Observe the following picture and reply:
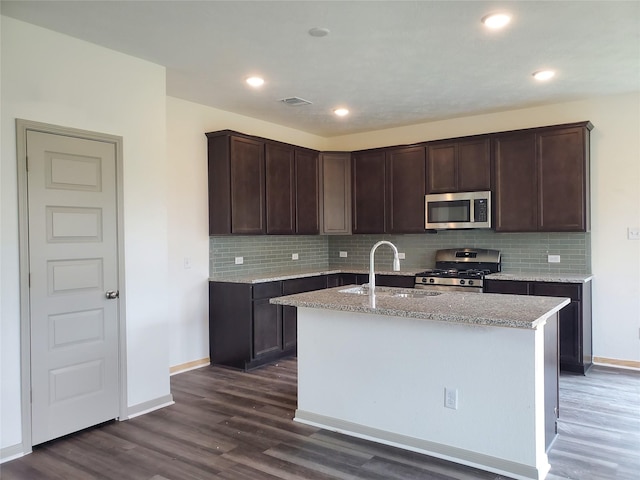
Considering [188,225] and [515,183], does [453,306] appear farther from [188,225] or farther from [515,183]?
[188,225]

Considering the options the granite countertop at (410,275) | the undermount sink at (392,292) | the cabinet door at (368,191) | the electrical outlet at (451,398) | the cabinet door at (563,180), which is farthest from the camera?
the cabinet door at (368,191)

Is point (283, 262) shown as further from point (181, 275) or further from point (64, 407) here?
point (64, 407)

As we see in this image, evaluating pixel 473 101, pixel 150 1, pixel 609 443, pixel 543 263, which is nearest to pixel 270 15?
pixel 150 1

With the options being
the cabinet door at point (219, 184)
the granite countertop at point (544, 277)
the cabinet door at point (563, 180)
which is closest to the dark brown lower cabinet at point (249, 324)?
the cabinet door at point (219, 184)

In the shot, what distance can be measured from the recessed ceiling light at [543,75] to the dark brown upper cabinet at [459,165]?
3.48ft

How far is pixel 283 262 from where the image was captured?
609 centimetres

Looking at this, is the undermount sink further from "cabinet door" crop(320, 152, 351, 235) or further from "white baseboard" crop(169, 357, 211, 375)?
"cabinet door" crop(320, 152, 351, 235)

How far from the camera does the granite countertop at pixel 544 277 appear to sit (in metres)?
4.57

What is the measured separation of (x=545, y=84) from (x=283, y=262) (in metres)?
3.50

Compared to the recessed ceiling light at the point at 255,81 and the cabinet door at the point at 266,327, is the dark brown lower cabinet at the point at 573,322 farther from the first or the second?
the recessed ceiling light at the point at 255,81

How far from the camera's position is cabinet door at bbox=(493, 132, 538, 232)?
498 cm

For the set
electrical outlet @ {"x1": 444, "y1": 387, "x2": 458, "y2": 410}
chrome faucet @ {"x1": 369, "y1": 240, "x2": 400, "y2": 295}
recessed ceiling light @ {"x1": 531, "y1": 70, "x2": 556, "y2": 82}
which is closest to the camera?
electrical outlet @ {"x1": 444, "y1": 387, "x2": 458, "y2": 410}

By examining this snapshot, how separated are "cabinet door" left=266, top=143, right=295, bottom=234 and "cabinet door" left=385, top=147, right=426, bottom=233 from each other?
4.02 feet

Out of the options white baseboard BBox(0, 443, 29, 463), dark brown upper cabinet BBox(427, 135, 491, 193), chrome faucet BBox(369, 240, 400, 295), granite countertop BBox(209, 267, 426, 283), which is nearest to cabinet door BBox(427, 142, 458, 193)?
dark brown upper cabinet BBox(427, 135, 491, 193)
